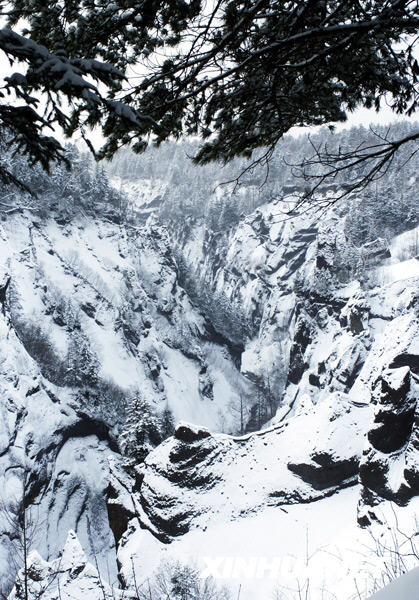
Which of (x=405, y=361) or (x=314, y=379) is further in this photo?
(x=314, y=379)

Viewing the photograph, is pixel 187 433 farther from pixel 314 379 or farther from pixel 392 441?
pixel 314 379

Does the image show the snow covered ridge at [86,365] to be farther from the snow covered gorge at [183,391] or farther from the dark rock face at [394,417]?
the dark rock face at [394,417]

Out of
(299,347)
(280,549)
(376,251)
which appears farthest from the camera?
(376,251)

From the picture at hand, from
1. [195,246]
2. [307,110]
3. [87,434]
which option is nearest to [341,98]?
[307,110]

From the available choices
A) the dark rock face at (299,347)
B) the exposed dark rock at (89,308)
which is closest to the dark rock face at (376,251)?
the dark rock face at (299,347)

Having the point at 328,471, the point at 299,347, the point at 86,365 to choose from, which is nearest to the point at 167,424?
the point at 86,365

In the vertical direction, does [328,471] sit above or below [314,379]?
above

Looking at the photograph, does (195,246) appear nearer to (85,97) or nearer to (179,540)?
(179,540)

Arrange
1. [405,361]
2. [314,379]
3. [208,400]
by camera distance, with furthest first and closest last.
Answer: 1. [208,400]
2. [314,379]
3. [405,361]
